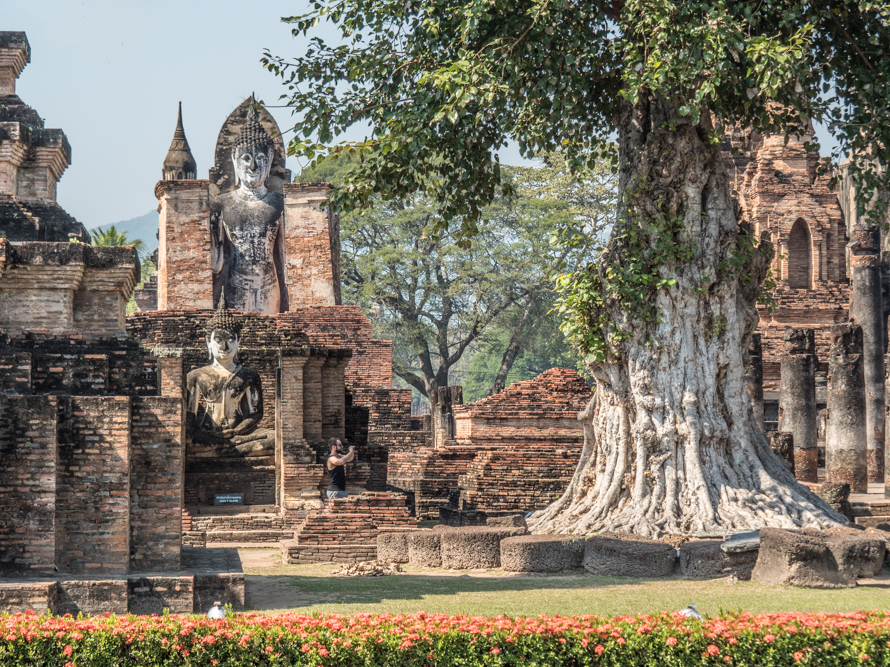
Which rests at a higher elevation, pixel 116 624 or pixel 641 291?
pixel 641 291

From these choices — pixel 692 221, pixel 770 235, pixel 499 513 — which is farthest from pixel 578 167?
pixel 770 235

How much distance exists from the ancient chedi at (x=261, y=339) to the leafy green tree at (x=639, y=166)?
168 centimetres

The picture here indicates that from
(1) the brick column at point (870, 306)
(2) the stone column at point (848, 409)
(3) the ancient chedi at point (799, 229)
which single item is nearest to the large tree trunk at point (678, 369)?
(2) the stone column at point (848, 409)

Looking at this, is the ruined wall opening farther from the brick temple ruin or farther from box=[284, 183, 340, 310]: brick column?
box=[284, 183, 340, 310]: brick column

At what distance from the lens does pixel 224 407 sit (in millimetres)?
15789

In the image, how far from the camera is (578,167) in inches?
455

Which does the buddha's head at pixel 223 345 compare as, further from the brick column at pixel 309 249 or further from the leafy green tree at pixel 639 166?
the brick column at pixel 309 249

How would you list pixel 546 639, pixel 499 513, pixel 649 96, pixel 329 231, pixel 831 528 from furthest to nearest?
pixel 329 231 → pixel 499 513 → pixel 649 96 → pixel 831 528 → pixel 546 639

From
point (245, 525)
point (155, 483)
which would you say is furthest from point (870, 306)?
point (155, 483)

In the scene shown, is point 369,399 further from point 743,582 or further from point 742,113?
point 743,582

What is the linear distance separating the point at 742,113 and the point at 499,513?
20.0 feet

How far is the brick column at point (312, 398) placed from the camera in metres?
16.6

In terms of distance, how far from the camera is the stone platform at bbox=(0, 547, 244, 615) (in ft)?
24.1

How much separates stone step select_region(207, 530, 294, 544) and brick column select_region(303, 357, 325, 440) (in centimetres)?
270
